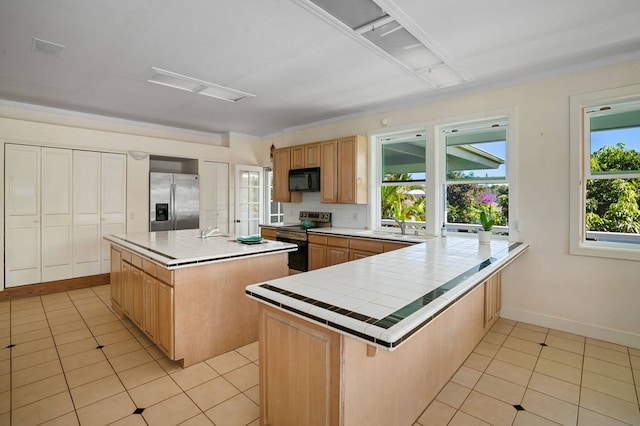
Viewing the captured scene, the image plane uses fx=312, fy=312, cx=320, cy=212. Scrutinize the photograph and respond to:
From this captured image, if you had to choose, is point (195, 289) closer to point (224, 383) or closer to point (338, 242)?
point (224, 383)

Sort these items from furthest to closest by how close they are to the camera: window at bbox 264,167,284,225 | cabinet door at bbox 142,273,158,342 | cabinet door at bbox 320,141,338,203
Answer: window at bbox 264,167,284,225, cabinet door at bbox 320,141,338,203, cabinet door at bbox 142,273,158,342

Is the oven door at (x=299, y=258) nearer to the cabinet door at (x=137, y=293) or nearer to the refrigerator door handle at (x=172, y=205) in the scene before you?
the cabinet door at (x=137, y=293)

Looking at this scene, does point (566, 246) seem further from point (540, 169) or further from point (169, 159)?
point (169, 159)

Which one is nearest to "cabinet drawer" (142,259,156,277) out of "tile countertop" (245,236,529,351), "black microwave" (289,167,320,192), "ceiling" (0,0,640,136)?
"tile countertop" (245,236,529,351)

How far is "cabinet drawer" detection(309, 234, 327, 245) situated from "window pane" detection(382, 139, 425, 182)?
1.32 metres

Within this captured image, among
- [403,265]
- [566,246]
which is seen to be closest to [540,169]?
[566,246]

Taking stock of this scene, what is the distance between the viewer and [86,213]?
4.79 metres

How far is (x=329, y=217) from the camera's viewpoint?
17.5ft

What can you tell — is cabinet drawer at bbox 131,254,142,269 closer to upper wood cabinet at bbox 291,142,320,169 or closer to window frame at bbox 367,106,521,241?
upper wood cabinet at bbox 291,142,320,169

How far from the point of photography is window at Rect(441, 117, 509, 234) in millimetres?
3662

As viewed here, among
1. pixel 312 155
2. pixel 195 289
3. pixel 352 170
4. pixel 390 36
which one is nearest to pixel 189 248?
pixel 195 289

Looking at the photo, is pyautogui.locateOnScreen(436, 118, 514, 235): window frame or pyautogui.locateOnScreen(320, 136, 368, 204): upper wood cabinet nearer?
pyautogui.locateOnScreen(436, 118, 514, 235): window frame

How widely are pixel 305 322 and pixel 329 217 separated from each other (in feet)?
12.9

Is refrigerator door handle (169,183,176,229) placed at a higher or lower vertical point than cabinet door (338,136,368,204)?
lower
